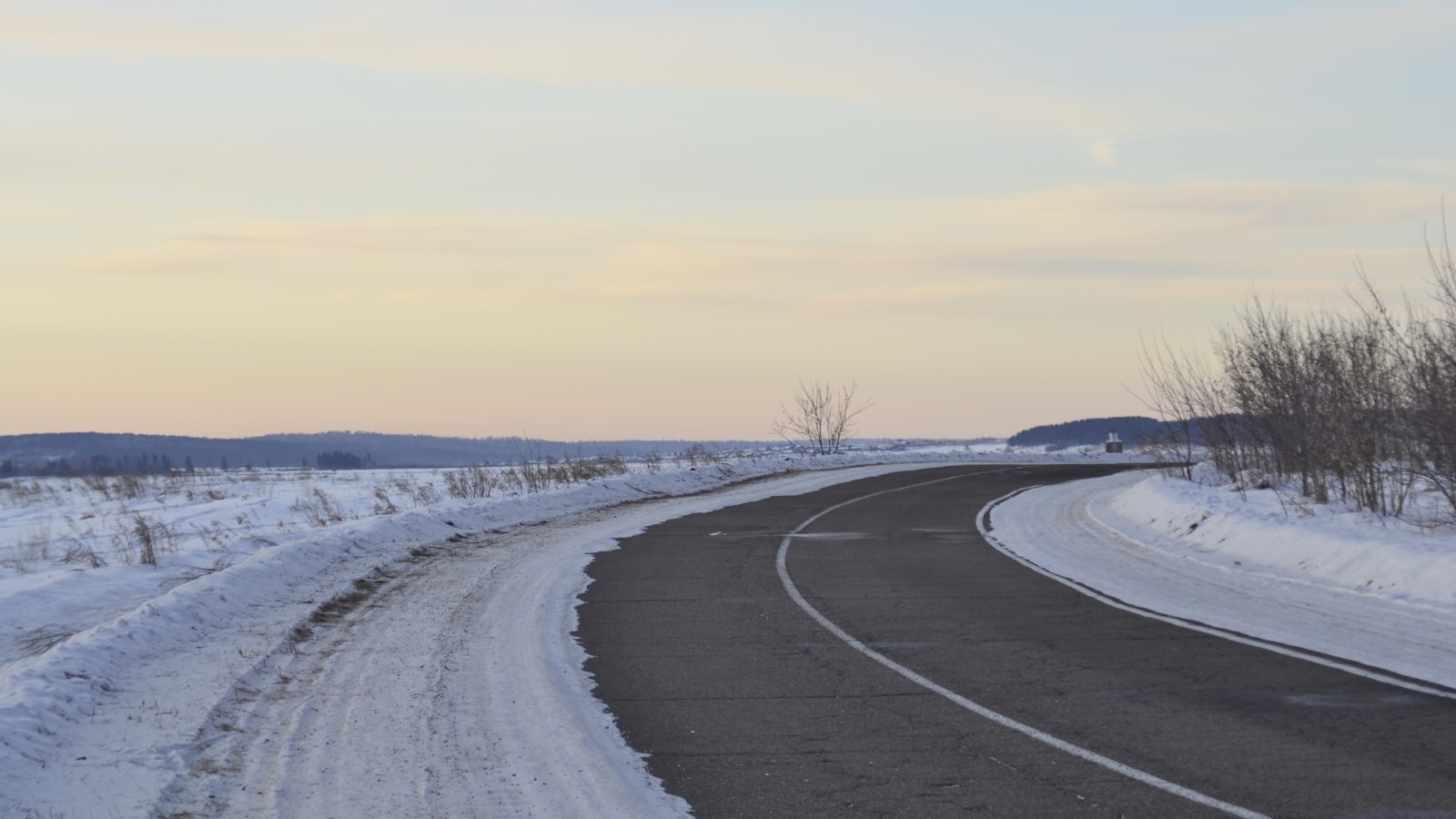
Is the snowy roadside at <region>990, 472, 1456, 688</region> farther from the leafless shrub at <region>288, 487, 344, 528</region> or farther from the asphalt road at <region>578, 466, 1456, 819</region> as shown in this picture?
the leafless shrub at <region>288, 487, 344, 528</region>

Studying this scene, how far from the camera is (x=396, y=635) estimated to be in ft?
36.4

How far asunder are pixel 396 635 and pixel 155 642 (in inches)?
81.7

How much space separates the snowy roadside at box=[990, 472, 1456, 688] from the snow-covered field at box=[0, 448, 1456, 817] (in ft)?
0.18

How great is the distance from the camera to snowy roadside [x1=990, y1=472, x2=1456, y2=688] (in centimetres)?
1047

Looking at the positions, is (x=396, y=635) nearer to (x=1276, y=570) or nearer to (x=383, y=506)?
(x=1276, y=570)

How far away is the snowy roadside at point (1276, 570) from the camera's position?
1047 cm

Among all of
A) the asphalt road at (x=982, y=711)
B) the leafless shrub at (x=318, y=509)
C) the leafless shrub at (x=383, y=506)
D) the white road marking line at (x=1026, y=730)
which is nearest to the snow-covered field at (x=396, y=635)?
the asphalt road at (x=982, y=711)

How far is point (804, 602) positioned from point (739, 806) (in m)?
7.41

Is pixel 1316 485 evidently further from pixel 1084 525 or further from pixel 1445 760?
pixel 1445 760

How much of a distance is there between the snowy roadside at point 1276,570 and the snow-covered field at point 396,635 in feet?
0.18

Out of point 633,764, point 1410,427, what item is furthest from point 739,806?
point 1410,427

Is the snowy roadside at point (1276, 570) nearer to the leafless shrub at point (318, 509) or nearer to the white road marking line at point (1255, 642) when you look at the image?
the white road marking line at point (1255, 642)

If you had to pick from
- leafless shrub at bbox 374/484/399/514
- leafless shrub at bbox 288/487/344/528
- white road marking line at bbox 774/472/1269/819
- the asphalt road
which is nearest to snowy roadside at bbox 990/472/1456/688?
the asphalt road

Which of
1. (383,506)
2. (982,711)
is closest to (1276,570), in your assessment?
(982,711)
